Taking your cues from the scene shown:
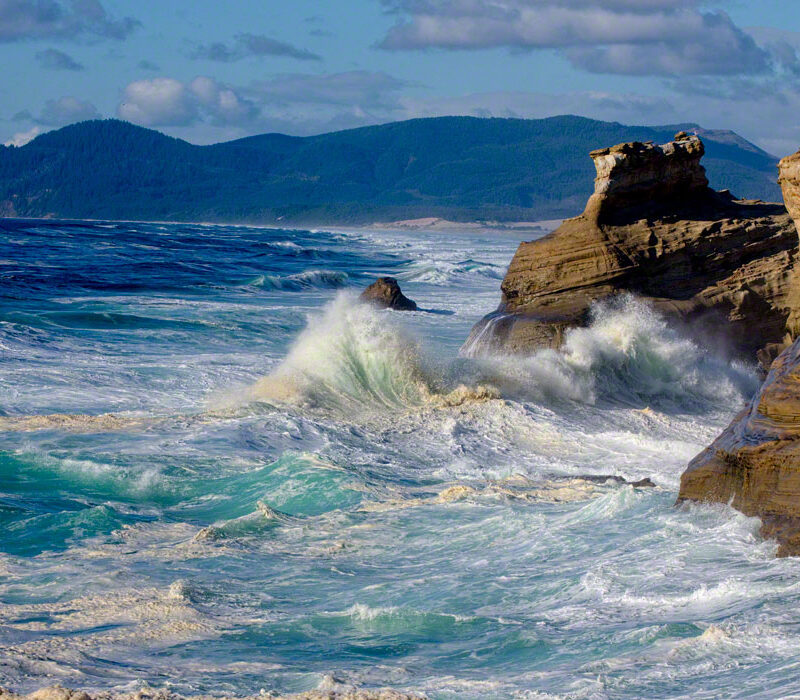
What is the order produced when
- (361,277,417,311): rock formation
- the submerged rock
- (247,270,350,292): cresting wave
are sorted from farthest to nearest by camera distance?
1. (247,270,350,292): cresting wave
2. (361,277,417,311): rock formation
3. the submerged rock

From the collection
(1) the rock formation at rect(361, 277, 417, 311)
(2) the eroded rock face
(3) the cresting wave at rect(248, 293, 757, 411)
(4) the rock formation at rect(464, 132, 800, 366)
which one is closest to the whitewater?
(3) the cresting wave at rect(248, 293, 757, 411)

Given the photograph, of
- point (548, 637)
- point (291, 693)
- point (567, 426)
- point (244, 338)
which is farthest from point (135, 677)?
point (244, 338)

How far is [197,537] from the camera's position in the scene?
7844 millimetres

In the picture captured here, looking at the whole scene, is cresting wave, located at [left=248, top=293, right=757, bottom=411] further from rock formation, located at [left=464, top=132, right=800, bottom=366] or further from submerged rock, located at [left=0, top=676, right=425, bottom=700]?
submerged rock, located at [left=0, top=676, right=425, bottom=700]

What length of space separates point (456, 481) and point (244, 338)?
1161 cm

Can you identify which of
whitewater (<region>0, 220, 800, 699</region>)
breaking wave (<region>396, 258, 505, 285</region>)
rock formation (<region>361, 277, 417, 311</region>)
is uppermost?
breaking wave (<region>396, 258, 505, 285</region>)

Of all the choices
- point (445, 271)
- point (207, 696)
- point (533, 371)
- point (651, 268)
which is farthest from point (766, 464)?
point (445, 271)

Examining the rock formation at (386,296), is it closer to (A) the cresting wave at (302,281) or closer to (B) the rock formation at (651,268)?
(A) the cresting wave at (302,281)

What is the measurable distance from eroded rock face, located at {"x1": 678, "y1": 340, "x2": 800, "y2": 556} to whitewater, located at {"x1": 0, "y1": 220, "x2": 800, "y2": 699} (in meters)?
0.14

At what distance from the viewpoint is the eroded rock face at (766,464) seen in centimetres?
635

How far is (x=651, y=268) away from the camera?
1451cm

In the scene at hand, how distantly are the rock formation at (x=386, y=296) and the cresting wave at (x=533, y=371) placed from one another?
1048 cm

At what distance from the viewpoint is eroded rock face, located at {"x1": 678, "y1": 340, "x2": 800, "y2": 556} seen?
250 inches

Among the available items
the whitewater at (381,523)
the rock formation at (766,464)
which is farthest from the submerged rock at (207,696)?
the rock formation at (766,464)
